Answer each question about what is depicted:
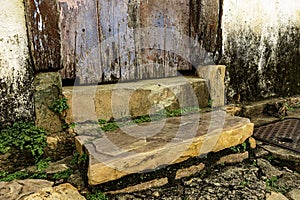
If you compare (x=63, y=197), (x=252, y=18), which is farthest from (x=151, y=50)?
(x=63, y=197)

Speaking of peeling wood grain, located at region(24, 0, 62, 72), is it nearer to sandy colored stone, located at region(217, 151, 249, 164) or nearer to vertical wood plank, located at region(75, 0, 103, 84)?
vertical wood plank, located at region(75, 0, 103, 84)

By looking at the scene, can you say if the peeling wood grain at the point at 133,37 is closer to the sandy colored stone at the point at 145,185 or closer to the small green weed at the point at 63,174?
the small green weed at the point at 63,174

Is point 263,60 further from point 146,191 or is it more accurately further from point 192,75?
point 146,191

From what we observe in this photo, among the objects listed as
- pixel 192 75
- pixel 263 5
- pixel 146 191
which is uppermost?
pixel 263 5

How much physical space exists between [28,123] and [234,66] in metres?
1.73

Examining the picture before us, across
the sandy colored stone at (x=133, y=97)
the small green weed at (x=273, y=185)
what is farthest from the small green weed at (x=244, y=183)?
the sandy colored stone at (x=133, y=97)

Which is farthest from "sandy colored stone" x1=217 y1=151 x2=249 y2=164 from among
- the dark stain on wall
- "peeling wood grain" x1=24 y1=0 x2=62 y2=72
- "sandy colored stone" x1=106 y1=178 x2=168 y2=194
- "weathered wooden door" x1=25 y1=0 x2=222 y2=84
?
"peeling wood grain" x1=24 y1=0 x2=62 y2=72

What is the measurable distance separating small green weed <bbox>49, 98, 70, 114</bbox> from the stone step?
0.18 metres

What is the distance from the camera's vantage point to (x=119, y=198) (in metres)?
1.45

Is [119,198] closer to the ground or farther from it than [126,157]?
closer to the ground

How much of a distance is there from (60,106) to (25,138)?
0.28 meters

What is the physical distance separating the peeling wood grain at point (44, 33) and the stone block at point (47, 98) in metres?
0.06

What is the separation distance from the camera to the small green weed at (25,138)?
1.64 m

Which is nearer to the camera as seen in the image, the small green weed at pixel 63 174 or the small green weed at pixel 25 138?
the small green weed at pixel 63 174
